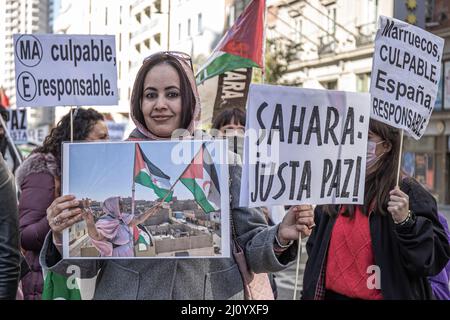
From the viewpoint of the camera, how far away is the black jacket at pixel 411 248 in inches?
116

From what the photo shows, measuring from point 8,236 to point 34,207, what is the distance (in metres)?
1.30

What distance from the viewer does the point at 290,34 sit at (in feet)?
41.9

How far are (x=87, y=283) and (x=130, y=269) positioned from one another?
10.5 inches

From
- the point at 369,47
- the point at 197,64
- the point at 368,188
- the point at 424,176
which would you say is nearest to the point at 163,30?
the point at 368,188

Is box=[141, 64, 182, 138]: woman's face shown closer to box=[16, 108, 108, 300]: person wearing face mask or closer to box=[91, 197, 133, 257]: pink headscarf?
box=[91, 197, 133, 257]: pink headscarf

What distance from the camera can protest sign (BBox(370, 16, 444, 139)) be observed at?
9.52 ft

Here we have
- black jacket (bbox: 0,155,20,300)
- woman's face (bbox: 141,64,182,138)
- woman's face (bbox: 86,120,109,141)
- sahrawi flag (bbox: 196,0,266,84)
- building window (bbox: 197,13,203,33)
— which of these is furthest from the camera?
sahrawi flag (bbox: 196,0,266,84)

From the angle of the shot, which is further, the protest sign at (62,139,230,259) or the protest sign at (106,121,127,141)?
the protest sign at (106,121,127,141)

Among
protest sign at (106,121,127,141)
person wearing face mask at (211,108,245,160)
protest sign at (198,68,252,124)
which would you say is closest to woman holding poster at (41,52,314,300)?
person wearing face mask at (211,108,245,160)

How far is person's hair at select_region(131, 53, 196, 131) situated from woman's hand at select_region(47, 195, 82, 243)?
0.42 m

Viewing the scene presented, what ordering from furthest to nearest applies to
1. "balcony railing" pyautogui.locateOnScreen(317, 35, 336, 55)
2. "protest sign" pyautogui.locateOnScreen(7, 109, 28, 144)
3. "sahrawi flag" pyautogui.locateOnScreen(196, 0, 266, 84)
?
"balcony railing" pyautogui.locateOnScreen(317, 35, 336, 55) < "protest sign" pyautogui.locateOnScreen(7, 109, 28, 144) < "sahrawi flag" pyautogui.locateOnScreen(196, 0, 266, 84)

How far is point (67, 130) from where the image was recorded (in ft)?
13.3

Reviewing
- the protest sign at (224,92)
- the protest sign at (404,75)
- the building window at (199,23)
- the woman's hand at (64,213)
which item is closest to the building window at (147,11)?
the building window at (199,23)

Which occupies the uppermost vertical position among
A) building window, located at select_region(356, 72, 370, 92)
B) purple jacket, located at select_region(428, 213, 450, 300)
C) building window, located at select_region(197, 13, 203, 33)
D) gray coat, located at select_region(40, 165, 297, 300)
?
building window, located at select_region(356, 72, 370, 92)
